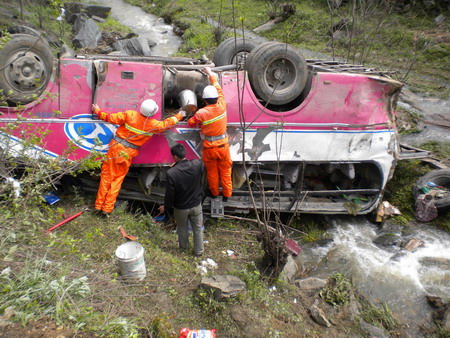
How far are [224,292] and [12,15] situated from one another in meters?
11.1

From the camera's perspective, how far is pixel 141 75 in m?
4.07

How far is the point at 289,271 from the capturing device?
4.09m

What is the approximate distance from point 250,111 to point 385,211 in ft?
9.65

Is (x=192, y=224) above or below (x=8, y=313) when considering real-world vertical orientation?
below

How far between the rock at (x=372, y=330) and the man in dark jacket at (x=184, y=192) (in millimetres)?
1866

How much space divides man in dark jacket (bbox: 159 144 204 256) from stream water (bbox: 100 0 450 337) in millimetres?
1664

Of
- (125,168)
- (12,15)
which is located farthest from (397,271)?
(12,15)

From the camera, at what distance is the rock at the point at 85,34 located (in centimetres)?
1106

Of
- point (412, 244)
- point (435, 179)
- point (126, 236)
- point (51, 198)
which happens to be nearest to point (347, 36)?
point (435, 179)

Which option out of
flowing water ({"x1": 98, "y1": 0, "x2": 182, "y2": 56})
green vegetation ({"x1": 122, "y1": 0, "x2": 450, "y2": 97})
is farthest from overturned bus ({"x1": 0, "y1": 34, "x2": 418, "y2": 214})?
flowing water ({"x1": 98, "y1": 0, "x2": 182, "y2": 56})

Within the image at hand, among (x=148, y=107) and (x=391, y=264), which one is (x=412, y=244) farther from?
(x=148, y=107)

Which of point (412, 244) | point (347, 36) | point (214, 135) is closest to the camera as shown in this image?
point (214, 135)

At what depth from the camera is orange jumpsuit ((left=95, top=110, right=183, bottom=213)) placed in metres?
3.93

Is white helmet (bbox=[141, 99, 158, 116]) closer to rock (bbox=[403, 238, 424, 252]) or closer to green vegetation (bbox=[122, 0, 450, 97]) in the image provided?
rock (bbox=[403, 238, 424, 252])
